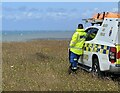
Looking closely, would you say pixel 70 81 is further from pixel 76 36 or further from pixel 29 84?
pixel 76 36

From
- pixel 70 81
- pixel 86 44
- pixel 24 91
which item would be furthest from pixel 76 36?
pixel 24 91

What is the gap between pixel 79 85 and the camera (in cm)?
1017

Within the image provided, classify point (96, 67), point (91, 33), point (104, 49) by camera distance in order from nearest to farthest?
point (104, 49)
point (96, 67)
point (91, 33)

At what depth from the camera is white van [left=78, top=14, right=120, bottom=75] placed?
409 inches

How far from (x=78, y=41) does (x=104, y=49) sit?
6.78 feet

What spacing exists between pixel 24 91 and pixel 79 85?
1541mm

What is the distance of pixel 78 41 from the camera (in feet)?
42.3

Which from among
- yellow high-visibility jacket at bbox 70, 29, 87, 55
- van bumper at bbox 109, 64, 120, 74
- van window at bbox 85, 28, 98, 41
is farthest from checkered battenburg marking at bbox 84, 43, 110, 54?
van bumper at bbox 109, 64, 120, 74

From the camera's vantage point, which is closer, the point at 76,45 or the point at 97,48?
the point at 97,48

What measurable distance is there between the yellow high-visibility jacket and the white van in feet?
0.53

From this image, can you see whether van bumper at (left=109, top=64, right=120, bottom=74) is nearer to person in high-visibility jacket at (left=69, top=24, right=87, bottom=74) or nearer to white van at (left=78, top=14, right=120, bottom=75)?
white van at (left=78, top=14, right=120, bottom=75)

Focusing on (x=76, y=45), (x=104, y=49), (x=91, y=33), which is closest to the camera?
(x=104, y=49)

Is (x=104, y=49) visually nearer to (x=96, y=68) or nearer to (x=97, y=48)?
(x=97, y=48)

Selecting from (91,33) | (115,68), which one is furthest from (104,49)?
(91,33)
